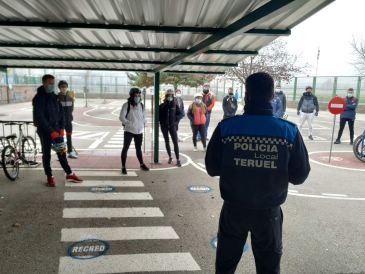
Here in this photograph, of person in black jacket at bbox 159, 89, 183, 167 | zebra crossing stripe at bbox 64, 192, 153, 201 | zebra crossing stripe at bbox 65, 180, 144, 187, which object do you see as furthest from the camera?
person in black jacket at bbox 159, 89, 183, 167

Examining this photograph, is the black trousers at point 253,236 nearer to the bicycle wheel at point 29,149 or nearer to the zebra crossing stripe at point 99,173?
the zebra crossing stripe at point 99,173

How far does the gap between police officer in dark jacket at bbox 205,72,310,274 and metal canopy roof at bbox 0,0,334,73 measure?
3.31 feet

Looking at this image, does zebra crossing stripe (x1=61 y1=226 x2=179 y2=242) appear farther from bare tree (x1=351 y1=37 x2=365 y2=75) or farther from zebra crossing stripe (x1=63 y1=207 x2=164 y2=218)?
bare tree (x1=351 y1=37 x2=365 y2=75)

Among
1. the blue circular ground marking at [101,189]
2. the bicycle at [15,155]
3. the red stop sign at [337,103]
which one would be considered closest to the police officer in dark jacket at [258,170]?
the blue circular ground marking at [101,189]

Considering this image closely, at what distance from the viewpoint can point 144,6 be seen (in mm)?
4242

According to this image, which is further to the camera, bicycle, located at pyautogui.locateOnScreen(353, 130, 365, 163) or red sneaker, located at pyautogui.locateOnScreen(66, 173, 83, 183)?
bicycle, located at pyautogui.locateOnScreen(353, 130, 365, 163)

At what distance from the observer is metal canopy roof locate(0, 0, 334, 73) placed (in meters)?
4.05

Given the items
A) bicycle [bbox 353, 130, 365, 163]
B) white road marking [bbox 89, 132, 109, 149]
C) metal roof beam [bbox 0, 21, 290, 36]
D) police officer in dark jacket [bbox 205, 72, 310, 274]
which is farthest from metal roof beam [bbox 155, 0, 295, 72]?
bicycle [bbox 353, 130, 365, 163]

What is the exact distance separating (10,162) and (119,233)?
3.90m

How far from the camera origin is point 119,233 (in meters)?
4.76

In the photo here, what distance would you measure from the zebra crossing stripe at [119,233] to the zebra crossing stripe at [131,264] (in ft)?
1.69

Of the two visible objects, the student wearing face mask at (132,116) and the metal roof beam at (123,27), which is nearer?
the metal roof beam at (123,27)

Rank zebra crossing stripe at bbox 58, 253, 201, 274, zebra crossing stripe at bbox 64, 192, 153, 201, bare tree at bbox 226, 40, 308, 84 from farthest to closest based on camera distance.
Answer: bare tree at bbox 226, 40, 308, 84, zebra crossing stripe at bbox 64, 192, 153, 201, zebra crossing stripe at bbox 58, 253, 201, 274

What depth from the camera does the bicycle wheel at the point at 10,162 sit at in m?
7.12
